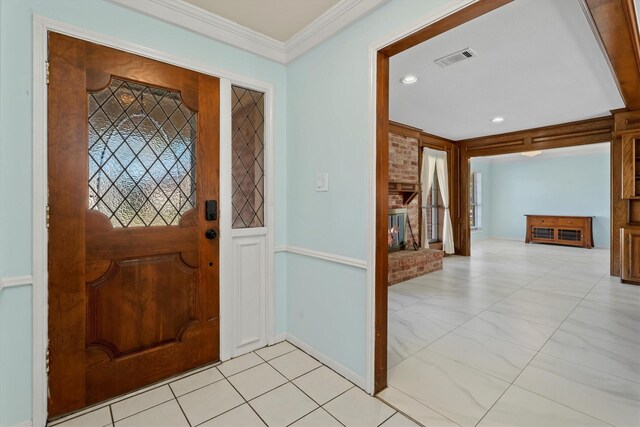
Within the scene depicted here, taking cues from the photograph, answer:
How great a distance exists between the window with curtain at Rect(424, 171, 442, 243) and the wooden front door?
17.2 feet

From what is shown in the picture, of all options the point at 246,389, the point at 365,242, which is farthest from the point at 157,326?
the point at 365,242

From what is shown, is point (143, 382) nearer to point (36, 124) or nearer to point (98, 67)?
point (36, 124)

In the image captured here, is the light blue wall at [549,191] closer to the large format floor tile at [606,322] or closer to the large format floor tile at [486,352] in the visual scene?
the large format floor tile at [606,322]

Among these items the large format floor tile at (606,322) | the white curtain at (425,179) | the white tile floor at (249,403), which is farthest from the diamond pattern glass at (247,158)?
the white curtain at (425,179)

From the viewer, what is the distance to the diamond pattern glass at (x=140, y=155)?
1.75m

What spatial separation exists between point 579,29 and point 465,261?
460 cm

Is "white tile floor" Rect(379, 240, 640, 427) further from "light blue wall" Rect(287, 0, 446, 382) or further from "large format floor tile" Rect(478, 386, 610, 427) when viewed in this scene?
"light blue wall" Rect(287, 0, 446, 382)

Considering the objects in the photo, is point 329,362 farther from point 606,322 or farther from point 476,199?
point 476,199

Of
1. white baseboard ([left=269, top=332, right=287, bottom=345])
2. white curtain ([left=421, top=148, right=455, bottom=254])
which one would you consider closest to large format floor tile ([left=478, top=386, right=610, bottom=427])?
white baseboard ([left=269, top=332, right=287, bottom=345])

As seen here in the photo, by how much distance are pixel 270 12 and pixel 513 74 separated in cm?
267

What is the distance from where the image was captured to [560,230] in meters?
8.11

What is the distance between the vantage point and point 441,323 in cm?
295

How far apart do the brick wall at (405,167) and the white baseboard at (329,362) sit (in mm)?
3110

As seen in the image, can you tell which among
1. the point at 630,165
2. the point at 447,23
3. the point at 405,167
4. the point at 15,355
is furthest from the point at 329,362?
the point at 630,165
